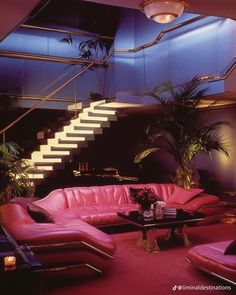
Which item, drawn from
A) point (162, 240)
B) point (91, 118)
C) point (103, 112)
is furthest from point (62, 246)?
point (103, 112)

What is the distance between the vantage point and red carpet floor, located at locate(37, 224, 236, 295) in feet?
12.2

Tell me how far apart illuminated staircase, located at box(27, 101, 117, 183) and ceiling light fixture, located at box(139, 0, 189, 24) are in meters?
5.11

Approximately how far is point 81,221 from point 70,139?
3.68 meters

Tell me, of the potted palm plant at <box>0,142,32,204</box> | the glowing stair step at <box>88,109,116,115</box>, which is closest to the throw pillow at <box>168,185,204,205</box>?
the potted palm plant at <box>0,142,32,204</box>

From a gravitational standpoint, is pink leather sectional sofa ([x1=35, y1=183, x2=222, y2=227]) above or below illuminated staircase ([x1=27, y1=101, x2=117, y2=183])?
below

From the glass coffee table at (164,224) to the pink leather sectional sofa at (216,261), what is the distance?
100cm

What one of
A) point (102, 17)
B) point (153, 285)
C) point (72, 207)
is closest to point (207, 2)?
point (153, 285)

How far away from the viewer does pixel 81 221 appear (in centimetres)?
527

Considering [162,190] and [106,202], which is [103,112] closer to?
[162,190]

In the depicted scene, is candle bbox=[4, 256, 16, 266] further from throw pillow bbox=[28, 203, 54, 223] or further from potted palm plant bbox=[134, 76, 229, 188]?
potted palm plant bbox=[134, 76, 229, 188]

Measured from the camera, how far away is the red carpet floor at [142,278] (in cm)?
371

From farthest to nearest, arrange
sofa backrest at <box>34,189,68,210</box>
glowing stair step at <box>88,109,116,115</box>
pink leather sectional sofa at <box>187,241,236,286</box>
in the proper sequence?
glowing stair step at <box>88,109,116,115</box> < sofa backrest at <box>34,189,68,210</box> < pink leather sectional sofa at <box>187,241,236,286</box>

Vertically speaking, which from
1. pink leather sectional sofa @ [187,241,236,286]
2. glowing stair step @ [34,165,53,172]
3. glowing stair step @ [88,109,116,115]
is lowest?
pink leather sectional sofa @ [187,241,236,286]

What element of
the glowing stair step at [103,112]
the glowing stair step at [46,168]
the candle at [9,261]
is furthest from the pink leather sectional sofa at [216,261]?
the glowing stair step at [103,112]
